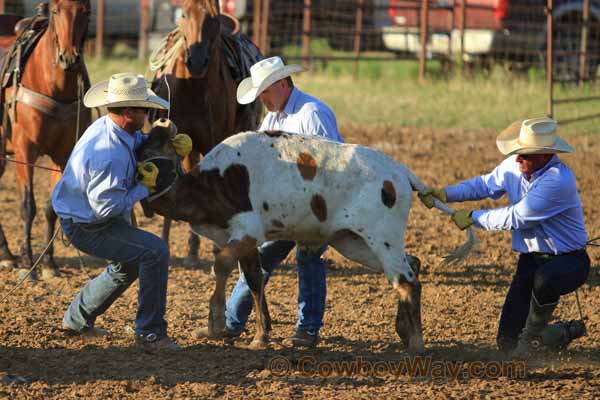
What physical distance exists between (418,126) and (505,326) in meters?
9.14

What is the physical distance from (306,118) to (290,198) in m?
0.72

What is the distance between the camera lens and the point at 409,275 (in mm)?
5941

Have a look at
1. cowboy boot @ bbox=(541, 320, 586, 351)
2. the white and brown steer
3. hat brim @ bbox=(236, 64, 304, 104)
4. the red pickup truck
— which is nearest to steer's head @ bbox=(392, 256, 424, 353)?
the white and brown steer

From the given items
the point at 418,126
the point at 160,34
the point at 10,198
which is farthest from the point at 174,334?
the point at 160,34

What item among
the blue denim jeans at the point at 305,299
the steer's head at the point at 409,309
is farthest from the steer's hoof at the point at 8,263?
the steer's head at the point at 409,309

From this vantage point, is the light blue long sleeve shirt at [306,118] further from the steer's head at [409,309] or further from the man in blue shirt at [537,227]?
the steer's head at [409,309]

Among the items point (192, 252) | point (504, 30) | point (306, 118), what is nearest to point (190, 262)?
point (192, 252)

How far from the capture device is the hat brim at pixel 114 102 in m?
5.76

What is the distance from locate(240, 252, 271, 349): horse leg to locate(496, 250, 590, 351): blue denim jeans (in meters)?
1.42

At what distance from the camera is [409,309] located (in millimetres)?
5945

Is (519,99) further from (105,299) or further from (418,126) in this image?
(105,299)

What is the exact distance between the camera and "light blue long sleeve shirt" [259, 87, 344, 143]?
20.8 feet

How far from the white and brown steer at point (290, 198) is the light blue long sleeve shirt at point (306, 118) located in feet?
1.26

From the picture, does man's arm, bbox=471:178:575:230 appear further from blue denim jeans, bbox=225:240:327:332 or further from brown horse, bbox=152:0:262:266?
brown horse, bbox=152:0:262:266
